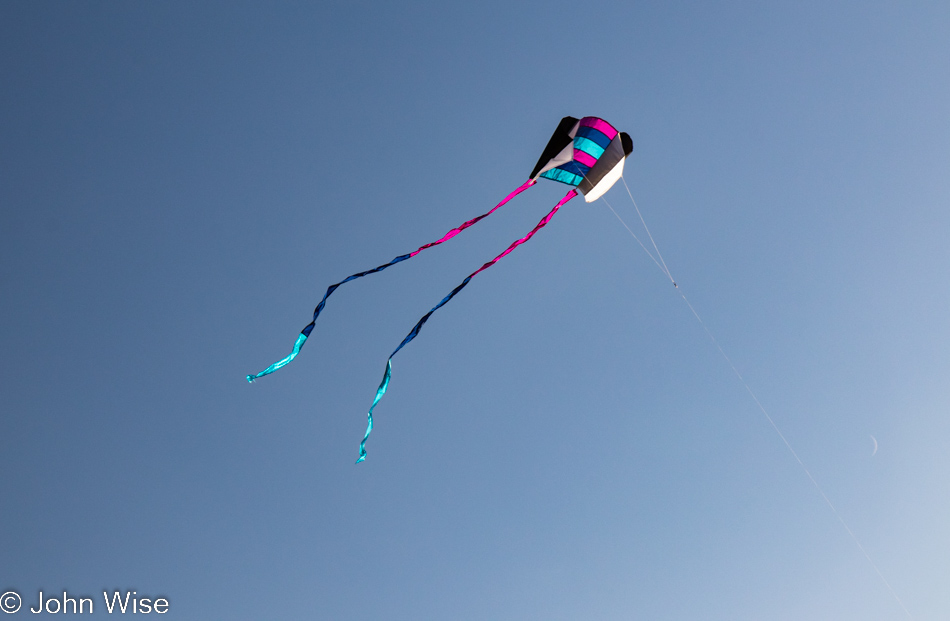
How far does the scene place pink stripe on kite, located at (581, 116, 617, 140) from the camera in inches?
367

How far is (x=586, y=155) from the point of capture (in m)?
9.38

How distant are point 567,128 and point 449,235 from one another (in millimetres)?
3147

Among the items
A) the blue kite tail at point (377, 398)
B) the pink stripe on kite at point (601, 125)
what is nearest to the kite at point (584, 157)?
the pink stripe on kite at point (601, 125)

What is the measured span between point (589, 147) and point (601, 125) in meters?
0.37

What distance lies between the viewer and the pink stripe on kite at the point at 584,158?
932 cm

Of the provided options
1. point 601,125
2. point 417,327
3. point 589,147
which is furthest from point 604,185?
point 417,327

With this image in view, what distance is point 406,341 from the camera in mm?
7219

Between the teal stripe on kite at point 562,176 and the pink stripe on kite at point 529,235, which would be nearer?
the pink stripe on kite at point 529,235

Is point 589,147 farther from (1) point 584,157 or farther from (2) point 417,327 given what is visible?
(2) point 417,327

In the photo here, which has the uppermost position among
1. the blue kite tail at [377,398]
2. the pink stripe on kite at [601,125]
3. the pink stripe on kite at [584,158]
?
the pink stripe on kite at [601,125]

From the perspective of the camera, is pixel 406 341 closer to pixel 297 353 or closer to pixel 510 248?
pixel 297 353

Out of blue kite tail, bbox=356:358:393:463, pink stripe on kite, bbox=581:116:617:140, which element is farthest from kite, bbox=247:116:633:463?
blue kite tail, bbox=356:358:393:463

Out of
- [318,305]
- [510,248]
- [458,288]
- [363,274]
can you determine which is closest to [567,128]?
[510,248]

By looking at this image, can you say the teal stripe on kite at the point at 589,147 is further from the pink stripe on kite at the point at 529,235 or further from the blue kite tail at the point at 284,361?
the blue kite tail at the point at 284,361
